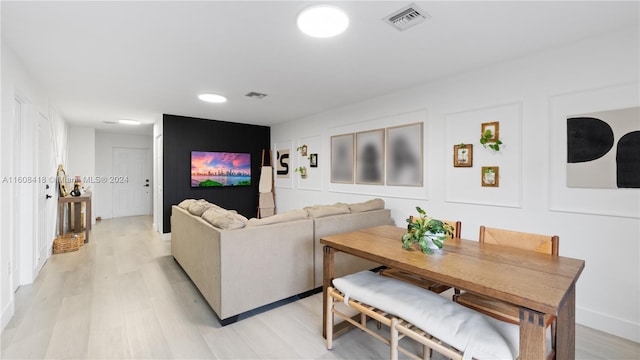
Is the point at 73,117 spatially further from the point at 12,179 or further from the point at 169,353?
the point at 169,353

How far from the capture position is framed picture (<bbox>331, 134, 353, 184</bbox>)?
459 cm

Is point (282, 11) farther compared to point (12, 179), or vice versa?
point (12, 179)

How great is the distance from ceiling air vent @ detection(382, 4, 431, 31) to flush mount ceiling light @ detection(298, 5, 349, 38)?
329 millimetres

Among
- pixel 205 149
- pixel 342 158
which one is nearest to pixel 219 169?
pixel 205 149

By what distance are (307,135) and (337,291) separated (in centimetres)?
388

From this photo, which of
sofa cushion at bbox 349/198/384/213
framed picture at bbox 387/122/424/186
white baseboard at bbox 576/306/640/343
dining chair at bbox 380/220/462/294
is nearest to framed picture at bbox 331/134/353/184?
framed picture at bbox 387/122/424/186

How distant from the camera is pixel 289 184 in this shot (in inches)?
238

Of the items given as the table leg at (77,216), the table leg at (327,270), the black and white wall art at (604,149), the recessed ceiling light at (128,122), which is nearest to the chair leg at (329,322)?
the table leg at (327,270)

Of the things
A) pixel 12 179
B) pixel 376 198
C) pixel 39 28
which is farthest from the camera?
pixel 376 198

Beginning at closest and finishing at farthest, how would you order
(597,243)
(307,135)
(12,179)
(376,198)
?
1. (597,243)
2. (12,179)
3. (376,198)
4. (307,135)

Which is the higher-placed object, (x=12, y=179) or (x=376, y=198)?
(x=12, y=179)

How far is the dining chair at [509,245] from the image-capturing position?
164 centimetres

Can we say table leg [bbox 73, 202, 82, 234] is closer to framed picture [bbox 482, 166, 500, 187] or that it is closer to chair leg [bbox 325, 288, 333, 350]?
chair leg [bbox 325, 288, 333, 350]

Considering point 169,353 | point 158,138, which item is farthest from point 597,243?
point 158,138
